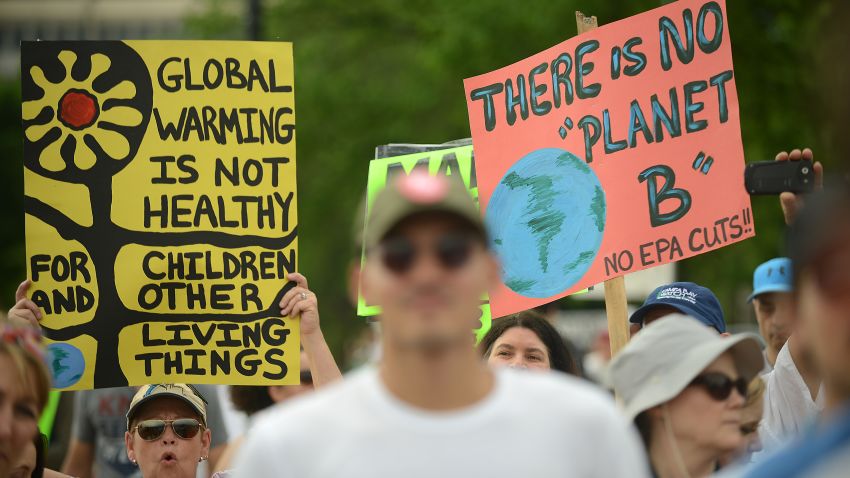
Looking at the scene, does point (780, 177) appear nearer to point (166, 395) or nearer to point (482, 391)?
point (166, 395)

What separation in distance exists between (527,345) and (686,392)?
64.7 inches

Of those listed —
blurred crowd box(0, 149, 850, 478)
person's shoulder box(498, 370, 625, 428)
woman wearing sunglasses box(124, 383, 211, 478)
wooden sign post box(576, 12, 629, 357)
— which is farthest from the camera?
wooden sign post box(576, 12, 629, 357)

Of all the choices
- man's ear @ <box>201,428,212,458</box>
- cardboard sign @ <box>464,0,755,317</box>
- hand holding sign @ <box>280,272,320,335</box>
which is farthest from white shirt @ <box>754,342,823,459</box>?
man's ear @ <box>201,428,212,458</box>

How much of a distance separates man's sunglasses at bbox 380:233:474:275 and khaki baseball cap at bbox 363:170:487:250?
4 cm

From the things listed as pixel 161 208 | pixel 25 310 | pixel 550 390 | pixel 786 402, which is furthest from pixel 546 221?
pixel 550 390

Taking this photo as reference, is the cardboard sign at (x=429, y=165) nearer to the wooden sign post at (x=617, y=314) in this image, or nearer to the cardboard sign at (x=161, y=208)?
the cardboard sign at (x=161, y=208)

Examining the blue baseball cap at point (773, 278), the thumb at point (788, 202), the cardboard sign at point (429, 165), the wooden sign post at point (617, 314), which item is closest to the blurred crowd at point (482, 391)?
the wooden sign post at point (617, 314)

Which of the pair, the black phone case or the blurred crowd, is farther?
the black phone case

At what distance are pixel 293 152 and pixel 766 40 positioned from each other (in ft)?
34.4

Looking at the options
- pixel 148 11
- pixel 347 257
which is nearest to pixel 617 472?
pixel 347 257

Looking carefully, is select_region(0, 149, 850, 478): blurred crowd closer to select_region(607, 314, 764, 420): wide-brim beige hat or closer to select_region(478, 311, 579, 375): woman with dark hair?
select_region(607, 314, 764, 420): wide-brim beige hat

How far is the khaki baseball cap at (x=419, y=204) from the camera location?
9.13 ft

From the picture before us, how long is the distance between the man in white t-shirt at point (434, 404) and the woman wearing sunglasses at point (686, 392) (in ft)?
2.86

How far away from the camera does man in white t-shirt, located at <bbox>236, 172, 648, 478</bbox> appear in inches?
104
